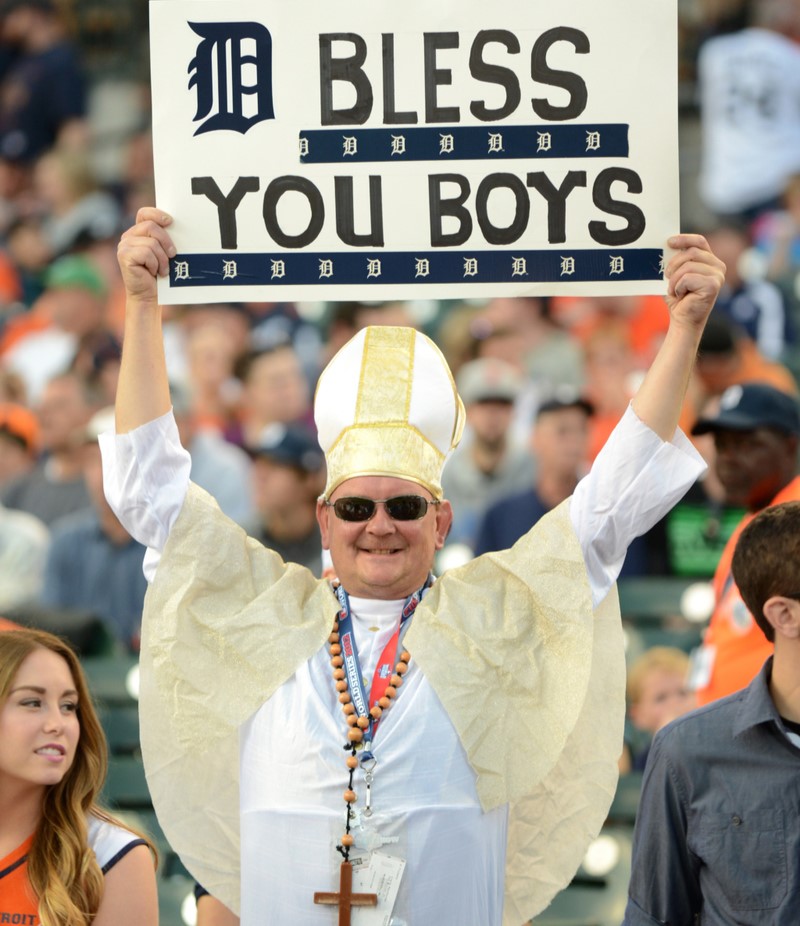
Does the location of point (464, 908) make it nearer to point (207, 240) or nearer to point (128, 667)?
point (207, 240)

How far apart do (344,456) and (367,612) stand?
34 centimetres

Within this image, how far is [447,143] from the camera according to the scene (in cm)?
345

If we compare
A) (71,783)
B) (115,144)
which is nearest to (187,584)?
(71,783)

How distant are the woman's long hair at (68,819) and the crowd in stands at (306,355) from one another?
99.3 inches

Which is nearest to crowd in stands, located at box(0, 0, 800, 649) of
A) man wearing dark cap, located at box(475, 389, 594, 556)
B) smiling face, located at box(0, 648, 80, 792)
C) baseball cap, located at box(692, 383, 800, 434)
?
man wearing dark cap, located at box(475, 389, 594, 556)

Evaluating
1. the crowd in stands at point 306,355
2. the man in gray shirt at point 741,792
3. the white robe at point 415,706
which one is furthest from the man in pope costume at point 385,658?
the crowd in stands at point 306,355

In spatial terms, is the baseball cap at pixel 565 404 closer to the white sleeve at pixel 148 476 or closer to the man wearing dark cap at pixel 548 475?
the man wearing dark cap at pixel 548 475

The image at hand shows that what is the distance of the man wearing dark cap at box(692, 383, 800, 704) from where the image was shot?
194 inches

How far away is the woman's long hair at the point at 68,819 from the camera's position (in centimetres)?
311

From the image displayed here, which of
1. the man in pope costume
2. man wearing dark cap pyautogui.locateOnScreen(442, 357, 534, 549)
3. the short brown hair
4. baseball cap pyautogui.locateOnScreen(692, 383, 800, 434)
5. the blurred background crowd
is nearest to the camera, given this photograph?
the short brown hair

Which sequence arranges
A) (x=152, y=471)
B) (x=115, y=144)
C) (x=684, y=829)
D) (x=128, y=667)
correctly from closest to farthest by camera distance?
(x=684, y=829) → (x=152, y=471) → (x=128, y=667) → (x=115, y=144)

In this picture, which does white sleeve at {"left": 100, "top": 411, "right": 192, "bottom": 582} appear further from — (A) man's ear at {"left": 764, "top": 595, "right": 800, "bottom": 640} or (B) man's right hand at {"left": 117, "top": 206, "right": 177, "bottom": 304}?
(A) man's ear at {"left": 764, "top": 595, "right": 800, "bottom": 640}

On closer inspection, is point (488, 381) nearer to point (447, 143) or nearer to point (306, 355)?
point (306, 355)

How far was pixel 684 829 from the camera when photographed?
10.00ft
